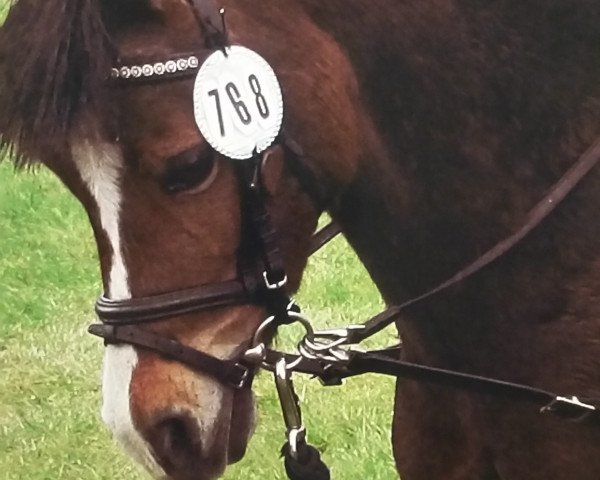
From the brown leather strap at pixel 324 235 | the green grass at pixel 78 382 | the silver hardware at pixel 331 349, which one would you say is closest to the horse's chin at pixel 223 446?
the silver hardware at pixel 331 349

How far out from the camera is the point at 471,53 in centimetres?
158

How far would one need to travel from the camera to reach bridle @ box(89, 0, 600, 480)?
150cm

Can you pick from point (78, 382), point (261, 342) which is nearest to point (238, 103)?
point (261, 342)

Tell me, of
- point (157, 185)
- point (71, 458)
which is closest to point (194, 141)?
point (157, 185)

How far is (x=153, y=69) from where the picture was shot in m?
1.45

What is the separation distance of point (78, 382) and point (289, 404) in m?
2.35

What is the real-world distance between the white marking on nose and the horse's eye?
2.5 inches

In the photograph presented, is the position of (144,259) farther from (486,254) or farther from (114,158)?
(486,254)

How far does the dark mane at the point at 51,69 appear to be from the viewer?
140 cm

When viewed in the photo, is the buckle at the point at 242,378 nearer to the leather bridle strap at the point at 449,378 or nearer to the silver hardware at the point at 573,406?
the leather bridle strap at the point at 449,378

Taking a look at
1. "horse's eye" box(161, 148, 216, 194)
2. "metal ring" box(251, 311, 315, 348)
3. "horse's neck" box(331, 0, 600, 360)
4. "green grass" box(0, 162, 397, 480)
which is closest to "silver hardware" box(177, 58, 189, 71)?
"horse's eye" box(161, 148, 216, 194)

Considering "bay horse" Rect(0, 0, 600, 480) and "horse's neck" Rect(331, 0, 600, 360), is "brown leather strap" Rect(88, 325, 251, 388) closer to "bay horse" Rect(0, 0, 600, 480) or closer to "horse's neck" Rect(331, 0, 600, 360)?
"bay horse" Rect(0, 0, 600, 480)

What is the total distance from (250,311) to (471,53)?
1.50ft

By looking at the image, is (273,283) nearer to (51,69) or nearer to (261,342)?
(261,342)
